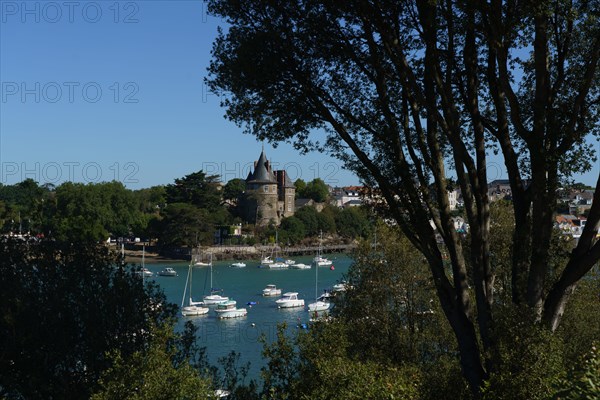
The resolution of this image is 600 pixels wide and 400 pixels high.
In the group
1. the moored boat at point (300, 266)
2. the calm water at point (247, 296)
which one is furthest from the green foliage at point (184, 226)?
the moored boat at point (300, 266)

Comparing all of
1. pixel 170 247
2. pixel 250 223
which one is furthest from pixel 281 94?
pixel 250 223

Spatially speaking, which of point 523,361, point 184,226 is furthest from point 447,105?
point 184,226

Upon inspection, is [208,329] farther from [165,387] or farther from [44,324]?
[165,387]

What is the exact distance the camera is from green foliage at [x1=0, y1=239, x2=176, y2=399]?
7.68 m

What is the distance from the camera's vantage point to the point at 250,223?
7462 cm

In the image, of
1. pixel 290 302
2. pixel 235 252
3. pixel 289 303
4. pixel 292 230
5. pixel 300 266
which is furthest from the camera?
pixel 292 230

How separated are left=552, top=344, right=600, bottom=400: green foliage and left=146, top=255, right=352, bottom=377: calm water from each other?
866 cm

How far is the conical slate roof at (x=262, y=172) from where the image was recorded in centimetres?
7362

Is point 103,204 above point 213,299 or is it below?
above

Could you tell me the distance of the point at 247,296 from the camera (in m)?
39.2

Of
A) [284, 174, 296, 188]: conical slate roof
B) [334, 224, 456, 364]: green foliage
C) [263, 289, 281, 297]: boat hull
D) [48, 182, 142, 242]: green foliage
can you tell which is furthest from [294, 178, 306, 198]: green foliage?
[334, 224, 456, 364]: green foliage

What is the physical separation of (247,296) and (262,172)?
35800 mm

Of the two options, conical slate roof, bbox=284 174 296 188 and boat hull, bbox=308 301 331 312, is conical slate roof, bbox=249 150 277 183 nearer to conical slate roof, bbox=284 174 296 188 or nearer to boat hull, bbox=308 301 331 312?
conical slate roof, bbox=284 174 296 188

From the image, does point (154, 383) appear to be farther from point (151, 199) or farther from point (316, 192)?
point (316, 192)
